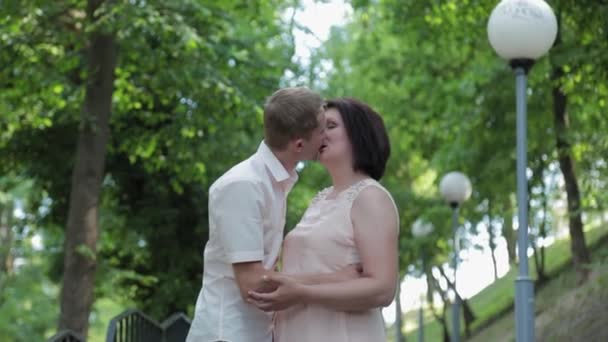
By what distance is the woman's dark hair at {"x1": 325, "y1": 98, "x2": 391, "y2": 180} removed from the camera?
4.57 m

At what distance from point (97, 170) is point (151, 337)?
8.32 m

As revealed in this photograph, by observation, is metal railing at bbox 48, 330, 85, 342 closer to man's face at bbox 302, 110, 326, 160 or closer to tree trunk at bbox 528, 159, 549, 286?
man's face at bbox 302, 110, 326, 160

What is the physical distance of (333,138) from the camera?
4582 mm

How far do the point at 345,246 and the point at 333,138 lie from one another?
424 mm

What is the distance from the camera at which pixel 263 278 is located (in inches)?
164

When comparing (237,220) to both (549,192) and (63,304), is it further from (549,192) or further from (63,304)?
(549,192)

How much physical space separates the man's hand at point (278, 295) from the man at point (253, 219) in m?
0.03

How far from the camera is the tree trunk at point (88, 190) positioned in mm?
16047

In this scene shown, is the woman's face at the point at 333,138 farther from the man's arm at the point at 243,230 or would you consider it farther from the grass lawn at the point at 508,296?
the grass lawn at the point at 508,296

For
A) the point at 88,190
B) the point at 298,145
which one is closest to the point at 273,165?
the point at 298,145

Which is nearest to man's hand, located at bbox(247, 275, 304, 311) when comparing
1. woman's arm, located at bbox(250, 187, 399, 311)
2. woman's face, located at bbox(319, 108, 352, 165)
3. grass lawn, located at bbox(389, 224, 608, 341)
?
woman's arm, located at bbox(250, 187, 399, 311)

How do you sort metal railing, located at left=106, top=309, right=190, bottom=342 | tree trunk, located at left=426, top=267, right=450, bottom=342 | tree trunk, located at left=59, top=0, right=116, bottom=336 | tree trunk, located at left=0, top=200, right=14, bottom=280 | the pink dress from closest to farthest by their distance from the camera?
the pink dress, metal railing, located at left=106, top=309, right=190, bottom=342, tree trunk, located at left=59, top=0, right=116, bottom=336, tree trunk, located at left=426, top=267, right=450, bottom=342, tree trunk, located at left=0, top=200, right=14, bottom=280

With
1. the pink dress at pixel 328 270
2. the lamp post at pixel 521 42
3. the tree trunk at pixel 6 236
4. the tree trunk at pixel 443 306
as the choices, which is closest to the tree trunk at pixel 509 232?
the tree trunk at pixel 443 306

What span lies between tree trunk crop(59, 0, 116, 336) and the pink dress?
37.8ft
